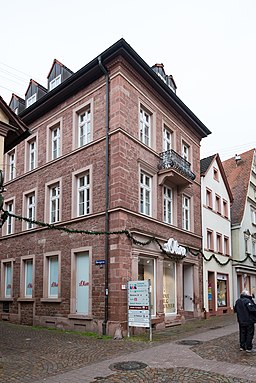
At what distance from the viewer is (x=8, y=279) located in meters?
22.0

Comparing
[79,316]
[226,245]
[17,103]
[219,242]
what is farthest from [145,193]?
[226,245]

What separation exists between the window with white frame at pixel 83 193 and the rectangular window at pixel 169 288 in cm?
458

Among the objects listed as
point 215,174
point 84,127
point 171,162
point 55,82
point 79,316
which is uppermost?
point 55,82

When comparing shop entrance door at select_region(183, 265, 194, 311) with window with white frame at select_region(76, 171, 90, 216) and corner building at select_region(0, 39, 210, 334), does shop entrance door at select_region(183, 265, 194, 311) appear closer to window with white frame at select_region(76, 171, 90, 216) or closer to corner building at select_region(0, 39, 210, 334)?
corner building at select_region(0, 39, 210, 334)

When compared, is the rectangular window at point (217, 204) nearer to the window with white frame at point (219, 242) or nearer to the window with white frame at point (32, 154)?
the window with white frame at point (219, 242)

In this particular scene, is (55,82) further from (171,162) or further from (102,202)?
(102,202)

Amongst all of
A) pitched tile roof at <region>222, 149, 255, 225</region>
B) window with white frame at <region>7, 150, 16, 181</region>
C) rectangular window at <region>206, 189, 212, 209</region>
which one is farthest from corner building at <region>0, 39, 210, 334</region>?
pitched tile roof at <region>222, 149, 255, 225</region>

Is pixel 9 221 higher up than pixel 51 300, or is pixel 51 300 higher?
pixel 9 221

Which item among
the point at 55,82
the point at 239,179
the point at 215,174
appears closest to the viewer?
the point at 55,82

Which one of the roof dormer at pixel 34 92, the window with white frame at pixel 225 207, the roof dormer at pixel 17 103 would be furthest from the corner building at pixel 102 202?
the window with white frame at pixel 225 207

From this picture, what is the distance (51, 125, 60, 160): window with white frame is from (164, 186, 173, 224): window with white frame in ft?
18.0

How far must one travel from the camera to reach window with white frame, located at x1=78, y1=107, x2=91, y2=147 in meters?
18.5

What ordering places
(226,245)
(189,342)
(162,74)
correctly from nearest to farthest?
(189,342)
(162,74)
(226,245)

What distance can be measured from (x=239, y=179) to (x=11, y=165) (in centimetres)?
1876
